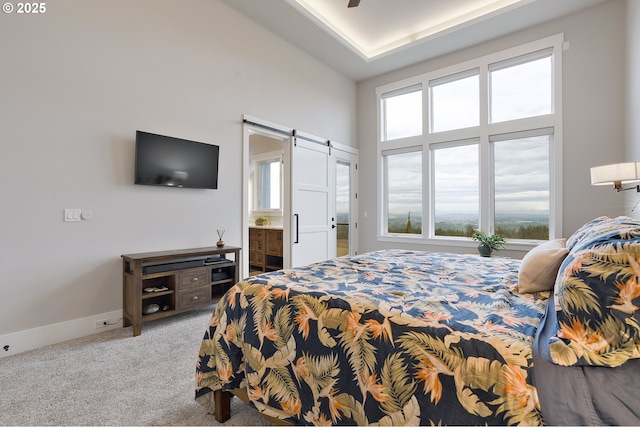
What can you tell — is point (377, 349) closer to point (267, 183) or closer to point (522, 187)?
point (522, 187)

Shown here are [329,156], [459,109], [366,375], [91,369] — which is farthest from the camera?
[329,156]

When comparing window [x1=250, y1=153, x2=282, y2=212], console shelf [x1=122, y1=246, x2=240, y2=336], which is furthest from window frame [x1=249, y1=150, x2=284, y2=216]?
console shelf [x1=122, y1=246, x2=240, y2=336]

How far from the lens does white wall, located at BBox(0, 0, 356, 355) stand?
2.46 m

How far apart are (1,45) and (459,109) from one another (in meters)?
5.49

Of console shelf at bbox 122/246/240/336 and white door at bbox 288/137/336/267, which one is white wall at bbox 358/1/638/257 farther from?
console shelf at bbox 122/246/240/336

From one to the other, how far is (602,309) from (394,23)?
4762mm

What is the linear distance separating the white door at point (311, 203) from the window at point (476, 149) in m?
1.09

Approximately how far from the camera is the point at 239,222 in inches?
158

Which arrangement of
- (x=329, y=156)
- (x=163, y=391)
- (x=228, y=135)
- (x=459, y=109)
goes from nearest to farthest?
(x=163, y=391)
(x=228, y=135)
(x=459, y=109)
(x=329, y=156)

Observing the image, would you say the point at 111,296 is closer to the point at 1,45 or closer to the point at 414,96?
the point at 1,45

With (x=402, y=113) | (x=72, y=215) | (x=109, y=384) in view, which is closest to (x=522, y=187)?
(x=402, y=113)

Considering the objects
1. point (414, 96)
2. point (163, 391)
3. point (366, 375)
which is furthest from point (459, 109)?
point (163, 391)

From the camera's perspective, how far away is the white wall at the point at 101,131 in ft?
8.07

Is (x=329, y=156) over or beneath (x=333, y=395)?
over
